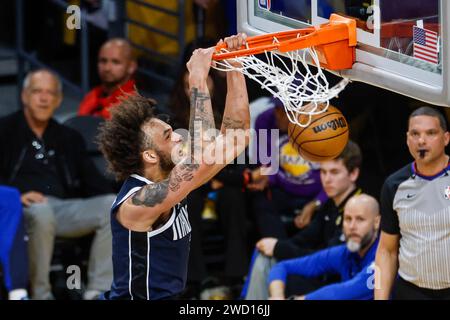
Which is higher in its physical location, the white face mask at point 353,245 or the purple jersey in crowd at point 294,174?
the purple jersey in crowd at point 294,174

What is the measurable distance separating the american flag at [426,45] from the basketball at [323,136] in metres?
0.59

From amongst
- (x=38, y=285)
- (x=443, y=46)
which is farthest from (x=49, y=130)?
(x=443, y=46)

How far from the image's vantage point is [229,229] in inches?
263

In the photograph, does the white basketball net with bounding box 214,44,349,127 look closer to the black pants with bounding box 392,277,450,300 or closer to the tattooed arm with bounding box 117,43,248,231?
the tattooed arm with bounding box 117,43,248,231

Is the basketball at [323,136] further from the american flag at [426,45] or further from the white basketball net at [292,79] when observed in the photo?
the american flag at [426,45]

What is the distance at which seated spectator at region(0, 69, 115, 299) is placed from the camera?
639cm

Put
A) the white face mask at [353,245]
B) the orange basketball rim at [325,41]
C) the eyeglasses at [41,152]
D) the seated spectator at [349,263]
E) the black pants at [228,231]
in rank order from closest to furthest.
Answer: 1. the orange basketball rim at [325,41]
2. the seated spectator at [349,263]
3. the white face mask at [353,245]
4. the black pants at [228,231]
5. the eyeglasses at [41,152]

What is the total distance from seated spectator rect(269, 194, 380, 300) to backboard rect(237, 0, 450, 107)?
139 centimetres

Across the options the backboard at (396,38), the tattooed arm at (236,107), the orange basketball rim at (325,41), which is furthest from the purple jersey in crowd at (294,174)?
the tattooed arm at (236,107)

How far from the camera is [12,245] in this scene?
6250 millimetres

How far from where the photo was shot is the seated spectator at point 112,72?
7090mm

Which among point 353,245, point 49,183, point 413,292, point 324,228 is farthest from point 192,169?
point 49,183

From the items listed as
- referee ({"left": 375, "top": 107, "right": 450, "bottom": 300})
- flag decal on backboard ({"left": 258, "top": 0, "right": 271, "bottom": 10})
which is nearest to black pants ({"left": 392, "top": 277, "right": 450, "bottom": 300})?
referee ({"left": 375, "top": 107, "right": 450, "bottom": 300})

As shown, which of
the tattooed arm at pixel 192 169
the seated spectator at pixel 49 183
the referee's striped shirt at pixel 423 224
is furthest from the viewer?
the seated spectator at pixel 49 183
